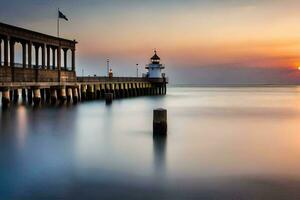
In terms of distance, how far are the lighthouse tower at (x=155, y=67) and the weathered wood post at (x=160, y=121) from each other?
6923 cm

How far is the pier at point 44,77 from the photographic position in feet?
128

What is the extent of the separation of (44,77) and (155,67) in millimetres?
49517

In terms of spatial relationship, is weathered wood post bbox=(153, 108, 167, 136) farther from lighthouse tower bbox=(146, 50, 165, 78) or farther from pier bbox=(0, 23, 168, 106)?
lighthouse tower bbox=(146, 50, 165, 78)

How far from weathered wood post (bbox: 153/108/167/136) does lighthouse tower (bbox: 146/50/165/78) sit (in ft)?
227

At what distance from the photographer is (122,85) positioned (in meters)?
80.7

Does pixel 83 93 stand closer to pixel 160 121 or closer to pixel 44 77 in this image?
pixel 44 77

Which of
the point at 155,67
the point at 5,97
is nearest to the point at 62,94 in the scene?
the point at 5,97

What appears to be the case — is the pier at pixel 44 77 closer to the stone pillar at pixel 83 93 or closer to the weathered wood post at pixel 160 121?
the stone pillar at pixel 83 93

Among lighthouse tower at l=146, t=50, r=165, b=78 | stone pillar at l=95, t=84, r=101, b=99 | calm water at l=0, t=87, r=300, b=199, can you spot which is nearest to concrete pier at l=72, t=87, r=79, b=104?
stone pillar at l=95, t=84, r=101, b=99

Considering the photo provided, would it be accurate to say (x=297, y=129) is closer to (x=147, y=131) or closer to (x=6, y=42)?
(x=147, y=131)

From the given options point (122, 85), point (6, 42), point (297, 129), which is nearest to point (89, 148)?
point (297, 129)

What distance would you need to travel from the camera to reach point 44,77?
1786 inches

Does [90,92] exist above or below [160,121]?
above

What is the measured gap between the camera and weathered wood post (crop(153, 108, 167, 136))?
69.4 ft
